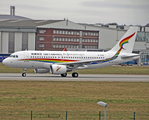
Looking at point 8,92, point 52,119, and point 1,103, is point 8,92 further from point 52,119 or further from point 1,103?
point 52,119

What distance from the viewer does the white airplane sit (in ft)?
165

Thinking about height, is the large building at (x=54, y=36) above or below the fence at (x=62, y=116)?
above

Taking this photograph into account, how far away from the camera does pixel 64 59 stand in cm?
5253

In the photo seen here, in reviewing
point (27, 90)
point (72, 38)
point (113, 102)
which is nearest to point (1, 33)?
point (72, 38)

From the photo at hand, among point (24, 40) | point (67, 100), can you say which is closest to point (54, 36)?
point (24, 40)

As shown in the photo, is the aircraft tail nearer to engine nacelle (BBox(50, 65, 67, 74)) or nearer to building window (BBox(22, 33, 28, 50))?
engine nacelle (BBox(50, 65, 67, 74))

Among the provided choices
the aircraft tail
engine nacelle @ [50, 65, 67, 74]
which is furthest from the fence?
the aircraft tail

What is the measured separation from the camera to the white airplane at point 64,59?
50.4 m

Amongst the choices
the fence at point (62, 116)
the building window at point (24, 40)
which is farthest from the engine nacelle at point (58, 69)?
the building window at point (24, 40)

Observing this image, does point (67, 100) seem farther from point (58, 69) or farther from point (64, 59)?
point (64, 59)

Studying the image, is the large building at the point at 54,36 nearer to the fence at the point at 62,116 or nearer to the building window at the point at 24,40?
the building window at the point at 24,40

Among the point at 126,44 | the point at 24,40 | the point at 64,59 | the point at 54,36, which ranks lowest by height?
the point at 64,59

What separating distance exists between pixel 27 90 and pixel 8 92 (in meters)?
2.47

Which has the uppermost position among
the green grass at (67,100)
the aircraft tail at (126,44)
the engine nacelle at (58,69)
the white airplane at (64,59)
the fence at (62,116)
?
the aircraft tail at (126,44)
